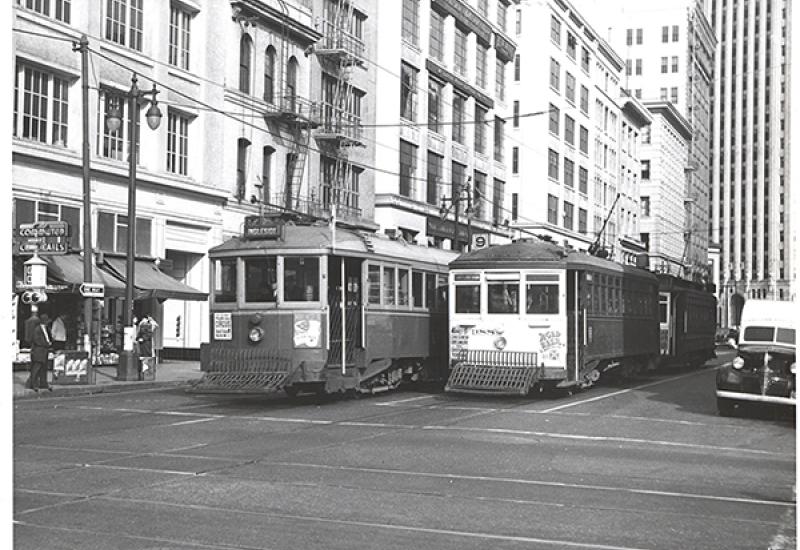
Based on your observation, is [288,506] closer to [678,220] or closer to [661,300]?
[661,300]

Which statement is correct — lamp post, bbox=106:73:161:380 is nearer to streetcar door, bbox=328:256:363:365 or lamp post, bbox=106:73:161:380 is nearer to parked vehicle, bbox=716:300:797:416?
streetcar door, bbox=328:256:363:365

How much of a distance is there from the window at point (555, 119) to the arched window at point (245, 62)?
1282 inches

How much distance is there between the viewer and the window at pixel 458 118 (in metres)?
54.5

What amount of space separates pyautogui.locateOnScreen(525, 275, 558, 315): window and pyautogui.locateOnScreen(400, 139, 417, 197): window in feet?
86.8

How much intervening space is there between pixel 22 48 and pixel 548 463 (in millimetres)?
21321

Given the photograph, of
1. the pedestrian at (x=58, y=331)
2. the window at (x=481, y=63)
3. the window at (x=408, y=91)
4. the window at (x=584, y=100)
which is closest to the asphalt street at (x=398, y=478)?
the pedestrian at (x=58, y=331)

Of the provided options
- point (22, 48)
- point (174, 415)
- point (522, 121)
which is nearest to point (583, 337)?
point (174, 415)

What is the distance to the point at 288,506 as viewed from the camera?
29.7 feet

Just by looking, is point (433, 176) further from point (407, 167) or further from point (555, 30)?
point (555, 30)

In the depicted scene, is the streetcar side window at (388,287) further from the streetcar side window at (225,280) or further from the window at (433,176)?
the window at (433,176)

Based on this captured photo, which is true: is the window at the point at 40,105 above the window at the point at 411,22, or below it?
below

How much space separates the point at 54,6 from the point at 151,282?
8326 millimetres

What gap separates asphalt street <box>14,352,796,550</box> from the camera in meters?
7.98

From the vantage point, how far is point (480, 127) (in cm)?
5841
